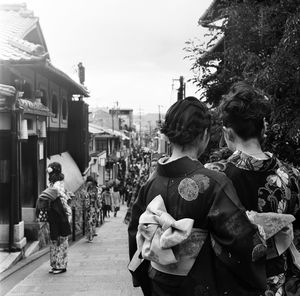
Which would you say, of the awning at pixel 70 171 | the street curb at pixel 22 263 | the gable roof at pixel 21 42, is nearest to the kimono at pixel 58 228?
the street curb at pixel 22 263

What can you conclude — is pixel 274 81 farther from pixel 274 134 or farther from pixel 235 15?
pixel 235 15

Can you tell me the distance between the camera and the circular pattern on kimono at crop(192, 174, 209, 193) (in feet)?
7.29

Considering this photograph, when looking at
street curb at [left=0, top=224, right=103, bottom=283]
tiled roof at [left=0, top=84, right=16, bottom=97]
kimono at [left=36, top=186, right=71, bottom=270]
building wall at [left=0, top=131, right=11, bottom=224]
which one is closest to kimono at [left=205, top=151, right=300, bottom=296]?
kimono at [left=36, top=186, right=71, bottom=270]

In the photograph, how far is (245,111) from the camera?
97.7 inches

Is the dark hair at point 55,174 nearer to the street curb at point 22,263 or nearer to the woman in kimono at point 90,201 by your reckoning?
the street curb at point 22,263

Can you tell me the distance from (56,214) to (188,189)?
4.89 meters

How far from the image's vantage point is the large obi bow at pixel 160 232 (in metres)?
2.18

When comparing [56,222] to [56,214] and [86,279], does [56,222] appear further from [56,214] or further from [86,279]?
[86,279]

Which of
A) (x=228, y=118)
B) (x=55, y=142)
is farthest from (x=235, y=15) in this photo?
(x=55, y=142)

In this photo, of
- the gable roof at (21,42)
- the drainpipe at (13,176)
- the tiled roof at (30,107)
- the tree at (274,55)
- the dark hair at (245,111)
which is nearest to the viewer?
the dark hair at (245,111)

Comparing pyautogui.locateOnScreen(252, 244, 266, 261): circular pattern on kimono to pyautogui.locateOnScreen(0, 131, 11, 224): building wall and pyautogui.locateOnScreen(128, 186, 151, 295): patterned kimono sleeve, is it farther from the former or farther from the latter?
pyautogui.locateOnScreen(0, 131, 11, 224): building wall

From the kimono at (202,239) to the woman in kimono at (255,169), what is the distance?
271mm

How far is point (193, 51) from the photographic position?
24.6 feet

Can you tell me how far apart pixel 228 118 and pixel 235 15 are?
298cm
